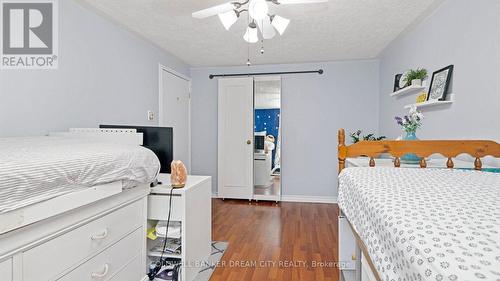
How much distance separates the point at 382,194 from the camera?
81 cm

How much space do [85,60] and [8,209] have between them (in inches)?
69.3

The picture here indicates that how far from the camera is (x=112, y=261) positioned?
1.25 meters

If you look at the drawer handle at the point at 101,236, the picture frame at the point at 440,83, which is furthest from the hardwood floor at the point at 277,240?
the picture frame at the point at 440,83

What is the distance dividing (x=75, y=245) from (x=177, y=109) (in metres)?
2.82

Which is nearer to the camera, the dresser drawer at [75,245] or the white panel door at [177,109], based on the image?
the dresser drawer at [75,245]

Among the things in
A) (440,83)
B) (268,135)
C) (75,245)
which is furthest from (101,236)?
(268,135)

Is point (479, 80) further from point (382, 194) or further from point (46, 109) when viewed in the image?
point (46, 109)

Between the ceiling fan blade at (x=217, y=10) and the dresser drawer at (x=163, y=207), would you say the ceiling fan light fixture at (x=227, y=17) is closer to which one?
the ceiling fan blade at (x=217, y=10)

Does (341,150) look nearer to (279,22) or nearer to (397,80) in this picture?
(279,22)

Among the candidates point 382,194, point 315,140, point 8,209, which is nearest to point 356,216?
point 382,194

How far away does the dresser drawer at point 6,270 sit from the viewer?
0.75 m

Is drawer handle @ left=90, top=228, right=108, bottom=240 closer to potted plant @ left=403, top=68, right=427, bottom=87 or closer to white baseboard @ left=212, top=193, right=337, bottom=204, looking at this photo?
potted plant @ left=403, top=68, right=427, bottom=87

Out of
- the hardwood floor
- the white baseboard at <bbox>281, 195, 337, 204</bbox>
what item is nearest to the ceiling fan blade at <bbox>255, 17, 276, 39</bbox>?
the hardwood floor

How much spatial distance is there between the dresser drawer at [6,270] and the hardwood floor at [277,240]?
51.5 inches
